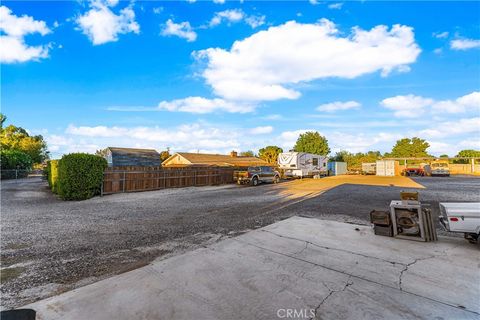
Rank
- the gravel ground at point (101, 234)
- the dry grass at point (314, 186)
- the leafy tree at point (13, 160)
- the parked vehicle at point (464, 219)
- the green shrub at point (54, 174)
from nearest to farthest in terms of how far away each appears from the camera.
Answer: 1. the gravel ground at point (101, 234)
2. the parked vehicle at point (464, 219)
3. the dry grass at point (314, 186)
4. the green shrub at point (54, 174)
5. the leafy tree at point (13, 160)

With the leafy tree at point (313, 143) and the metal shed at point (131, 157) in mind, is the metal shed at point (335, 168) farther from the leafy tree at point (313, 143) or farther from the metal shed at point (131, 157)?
the metal shed at point (131, 157)

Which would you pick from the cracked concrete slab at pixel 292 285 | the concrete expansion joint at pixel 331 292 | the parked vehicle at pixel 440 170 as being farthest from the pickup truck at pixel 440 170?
the concrete expansion joint at pixel 331 292

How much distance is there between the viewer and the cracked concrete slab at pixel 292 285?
291cm

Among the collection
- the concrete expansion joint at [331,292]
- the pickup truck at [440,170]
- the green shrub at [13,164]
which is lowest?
the concrete expansion joint at [331,292]

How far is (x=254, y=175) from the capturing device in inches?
854

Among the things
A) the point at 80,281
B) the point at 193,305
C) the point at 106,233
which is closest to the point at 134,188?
the point at 106,233

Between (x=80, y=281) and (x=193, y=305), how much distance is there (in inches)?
83.7

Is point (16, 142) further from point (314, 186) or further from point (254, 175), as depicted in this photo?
point (314, 186)

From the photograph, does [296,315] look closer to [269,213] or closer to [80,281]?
[80,281]

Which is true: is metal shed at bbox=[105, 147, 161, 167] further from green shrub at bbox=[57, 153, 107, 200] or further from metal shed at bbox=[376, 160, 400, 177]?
metal shed at bbox=[376, 160, 400, 177]

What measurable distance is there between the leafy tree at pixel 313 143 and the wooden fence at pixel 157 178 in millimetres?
36733

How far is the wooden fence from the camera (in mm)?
15688

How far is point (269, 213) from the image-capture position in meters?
9.11

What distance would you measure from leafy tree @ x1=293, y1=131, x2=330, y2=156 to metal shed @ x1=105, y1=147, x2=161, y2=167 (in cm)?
3476
